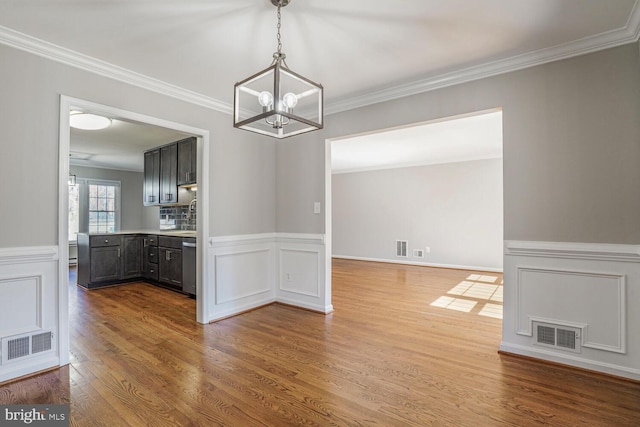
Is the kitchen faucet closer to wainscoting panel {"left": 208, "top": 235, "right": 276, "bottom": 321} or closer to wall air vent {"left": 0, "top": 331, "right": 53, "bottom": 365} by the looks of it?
wainscoting panel {"left": 208, "top": 235, "right": 276, "bottom": 321}

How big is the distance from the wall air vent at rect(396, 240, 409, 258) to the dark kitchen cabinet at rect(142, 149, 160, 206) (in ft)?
17.6

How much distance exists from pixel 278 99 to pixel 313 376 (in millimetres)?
1910

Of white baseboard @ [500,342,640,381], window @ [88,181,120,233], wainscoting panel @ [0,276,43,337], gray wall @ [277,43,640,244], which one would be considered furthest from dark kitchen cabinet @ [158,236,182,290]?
white baseboard @ [500,342,640,381]

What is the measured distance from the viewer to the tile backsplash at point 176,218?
230 inches

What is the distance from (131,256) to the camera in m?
5.54

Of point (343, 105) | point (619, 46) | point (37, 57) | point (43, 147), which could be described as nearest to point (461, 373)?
point (619, 46)

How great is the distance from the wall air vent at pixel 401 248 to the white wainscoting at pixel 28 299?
6631 mm

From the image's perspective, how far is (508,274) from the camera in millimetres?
2736

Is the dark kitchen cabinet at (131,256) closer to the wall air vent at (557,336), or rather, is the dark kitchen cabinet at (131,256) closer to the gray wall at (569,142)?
the gray wall at (569,142)

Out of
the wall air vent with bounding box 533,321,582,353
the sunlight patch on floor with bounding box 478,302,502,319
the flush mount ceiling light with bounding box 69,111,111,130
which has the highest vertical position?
the flush mount ceiling light with bounding box 69,111,111,130

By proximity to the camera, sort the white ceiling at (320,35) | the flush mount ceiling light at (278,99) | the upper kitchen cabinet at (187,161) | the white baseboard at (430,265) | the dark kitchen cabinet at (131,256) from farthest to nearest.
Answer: the white baseboard at (430,265) < the dark kitchen cabinet at (131,256) < the upper kitchen cabinet at (187,161) < the white ceiling at (320,35) < the flush mount ceiling light at (278,99)

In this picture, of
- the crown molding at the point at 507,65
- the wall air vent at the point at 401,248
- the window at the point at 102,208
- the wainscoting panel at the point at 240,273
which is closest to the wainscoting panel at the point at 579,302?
the crown molding at the point at 507,65

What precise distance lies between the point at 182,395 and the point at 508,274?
2.70 m

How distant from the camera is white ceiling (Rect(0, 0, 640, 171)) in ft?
6.63
